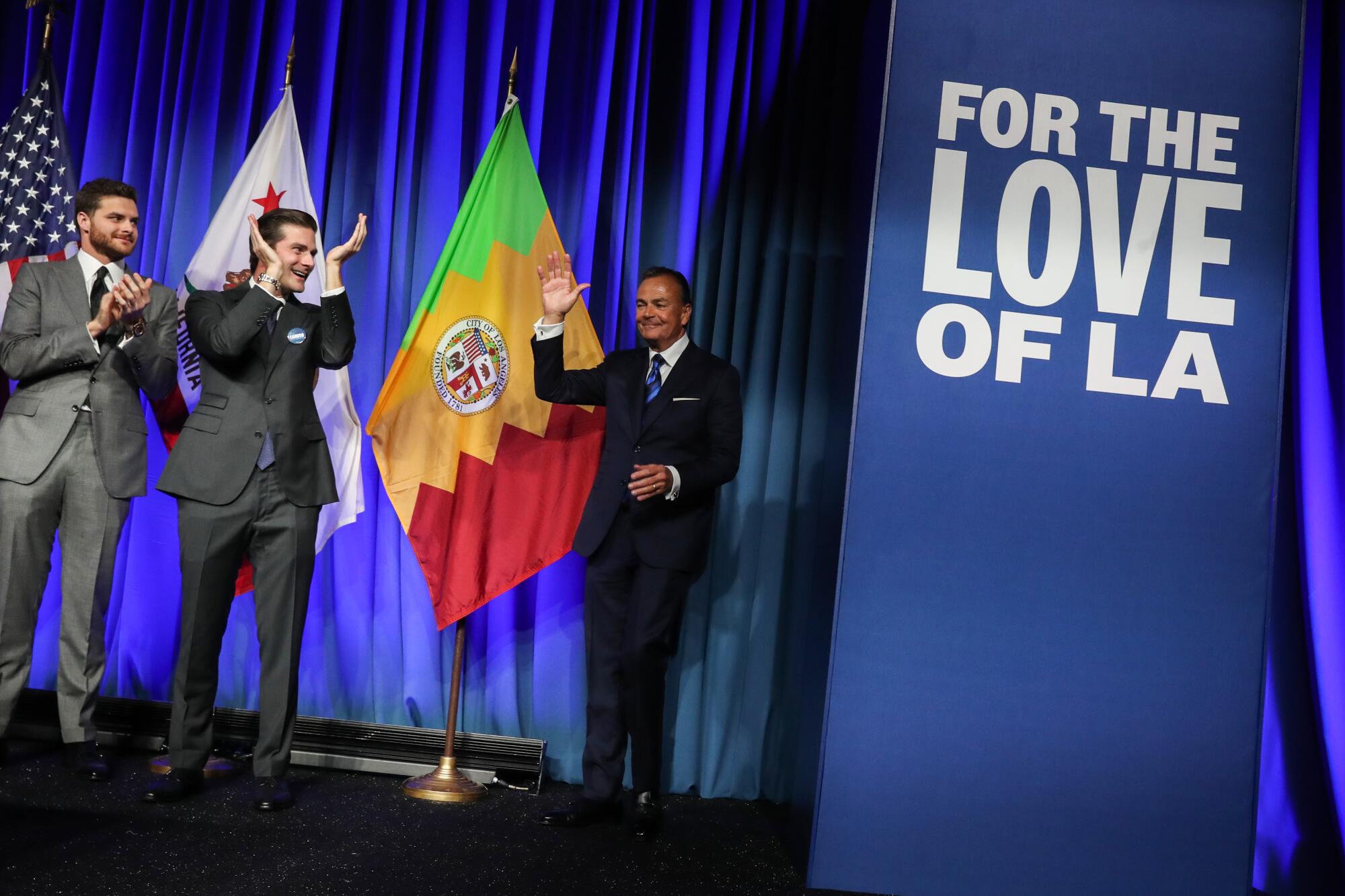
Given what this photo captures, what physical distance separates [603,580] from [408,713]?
3.75 ft

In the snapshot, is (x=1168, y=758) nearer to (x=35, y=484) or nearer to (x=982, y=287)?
(x=982, y=287)

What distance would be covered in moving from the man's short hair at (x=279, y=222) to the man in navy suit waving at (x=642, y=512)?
739 mm

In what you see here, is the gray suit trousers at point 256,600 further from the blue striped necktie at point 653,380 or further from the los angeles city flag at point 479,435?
the blue striped necktie at point 653,380

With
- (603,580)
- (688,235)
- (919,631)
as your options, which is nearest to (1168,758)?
(919,631)

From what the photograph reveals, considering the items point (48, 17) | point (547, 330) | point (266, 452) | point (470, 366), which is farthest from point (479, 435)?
point (48, 17)

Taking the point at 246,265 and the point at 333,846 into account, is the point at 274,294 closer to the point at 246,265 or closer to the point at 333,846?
the point at 246,265

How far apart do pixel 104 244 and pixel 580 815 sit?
2215 mm

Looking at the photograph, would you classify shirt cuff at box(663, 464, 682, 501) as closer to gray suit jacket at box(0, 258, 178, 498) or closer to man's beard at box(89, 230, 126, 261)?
gray suit jacket at box(0, 258, 178, 498)

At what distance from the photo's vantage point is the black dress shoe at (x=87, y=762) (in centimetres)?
317

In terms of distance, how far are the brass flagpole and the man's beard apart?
155cm

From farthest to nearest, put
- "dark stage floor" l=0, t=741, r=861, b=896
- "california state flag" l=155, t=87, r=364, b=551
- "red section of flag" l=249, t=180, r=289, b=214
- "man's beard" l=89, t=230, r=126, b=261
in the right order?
"red section of flag" l=249, t=180, r=289, b=214 → "california state flag" l=155, t=87, r=364, b=551 → "man's beard" l=89, t=230, r=126, b=261 → "dark stage floor" l=0, t=741, r=861, b=896

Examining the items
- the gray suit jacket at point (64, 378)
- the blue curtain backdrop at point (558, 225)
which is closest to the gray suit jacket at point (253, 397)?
the gray suit jacket at point (64, 378)

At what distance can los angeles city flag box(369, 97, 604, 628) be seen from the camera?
3.65 meters

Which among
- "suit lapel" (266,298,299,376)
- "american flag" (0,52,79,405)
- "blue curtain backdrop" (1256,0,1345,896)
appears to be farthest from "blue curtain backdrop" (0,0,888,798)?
"blue curtain backdrop" (1256,0,1345,896)
